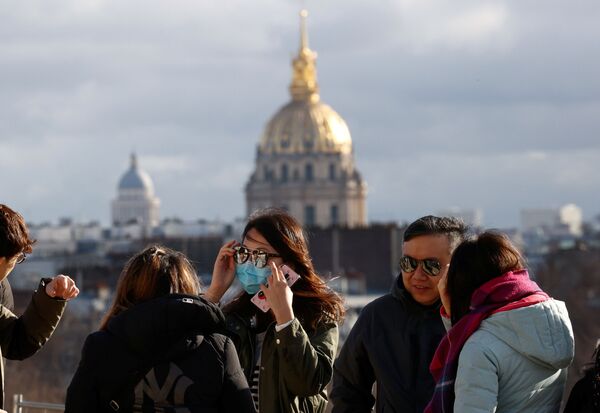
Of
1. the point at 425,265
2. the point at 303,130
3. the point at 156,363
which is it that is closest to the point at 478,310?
the point at 425,265

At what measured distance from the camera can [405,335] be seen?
26.0 ft

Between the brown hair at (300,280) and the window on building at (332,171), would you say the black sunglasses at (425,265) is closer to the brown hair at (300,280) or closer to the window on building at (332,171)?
the brown hair at (300,280)

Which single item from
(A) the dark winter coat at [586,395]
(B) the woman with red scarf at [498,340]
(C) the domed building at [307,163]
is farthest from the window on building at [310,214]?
(A) the dark winter coat at [586,395]

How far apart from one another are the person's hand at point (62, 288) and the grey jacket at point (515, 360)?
69.7 inches

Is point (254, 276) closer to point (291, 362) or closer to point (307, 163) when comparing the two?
point (291, 362)

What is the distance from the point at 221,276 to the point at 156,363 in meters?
1.22

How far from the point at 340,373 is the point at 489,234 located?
1.04 m

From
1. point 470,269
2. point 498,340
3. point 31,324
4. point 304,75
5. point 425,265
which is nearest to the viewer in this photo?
point 498,340

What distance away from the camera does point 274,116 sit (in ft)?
490

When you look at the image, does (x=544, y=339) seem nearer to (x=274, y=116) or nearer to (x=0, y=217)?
(x=0, y=217)

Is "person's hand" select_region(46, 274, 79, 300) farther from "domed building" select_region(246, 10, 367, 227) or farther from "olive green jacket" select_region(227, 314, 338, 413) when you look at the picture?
"domed building" select_region(246, 10, 367, 227)

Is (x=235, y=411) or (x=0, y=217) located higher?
(x=0, y=217)

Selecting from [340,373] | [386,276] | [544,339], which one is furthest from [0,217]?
[386,276]

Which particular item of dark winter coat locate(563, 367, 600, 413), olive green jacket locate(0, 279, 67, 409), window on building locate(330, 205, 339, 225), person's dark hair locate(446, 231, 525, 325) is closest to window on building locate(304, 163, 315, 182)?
window on building locate(330, 205, 339, 225)
